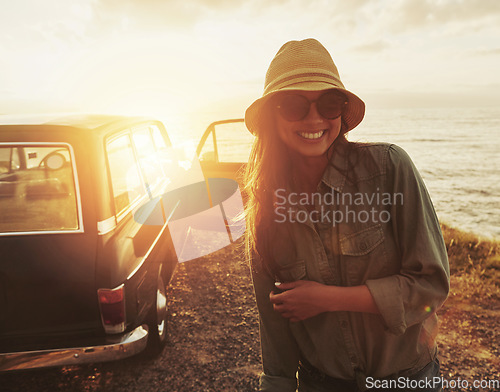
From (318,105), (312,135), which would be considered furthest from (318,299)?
(318,105)

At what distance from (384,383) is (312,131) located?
1.00 m

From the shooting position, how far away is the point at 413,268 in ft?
3.77

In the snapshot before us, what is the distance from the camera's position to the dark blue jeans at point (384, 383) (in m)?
1.27

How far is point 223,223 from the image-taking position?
286 inches

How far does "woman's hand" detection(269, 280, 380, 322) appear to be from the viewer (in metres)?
1.17

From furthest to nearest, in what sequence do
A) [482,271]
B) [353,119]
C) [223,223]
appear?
[223,223] < [482,271] < [353,119]

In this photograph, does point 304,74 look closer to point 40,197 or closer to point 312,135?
point 312,135

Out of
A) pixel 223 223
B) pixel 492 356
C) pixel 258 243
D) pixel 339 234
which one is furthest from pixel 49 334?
pixel 223 223

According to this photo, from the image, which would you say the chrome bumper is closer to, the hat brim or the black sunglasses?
the hat brim

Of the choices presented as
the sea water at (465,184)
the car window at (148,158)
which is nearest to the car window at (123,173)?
the car window at (148,158)

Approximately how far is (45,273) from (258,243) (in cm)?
169

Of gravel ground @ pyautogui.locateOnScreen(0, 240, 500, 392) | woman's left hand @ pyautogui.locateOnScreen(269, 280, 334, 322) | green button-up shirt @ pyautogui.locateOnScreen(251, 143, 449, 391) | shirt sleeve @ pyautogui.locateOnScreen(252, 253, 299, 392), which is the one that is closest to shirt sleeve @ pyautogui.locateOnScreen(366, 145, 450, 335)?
green button-up shirt @ pyautogui.locateOnScreen(251, 143, 449, 391)

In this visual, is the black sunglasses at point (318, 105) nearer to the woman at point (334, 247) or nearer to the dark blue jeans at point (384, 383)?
the woman at point (334, 247)

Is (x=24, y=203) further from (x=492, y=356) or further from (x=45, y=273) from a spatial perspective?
(x=492, y=356)
